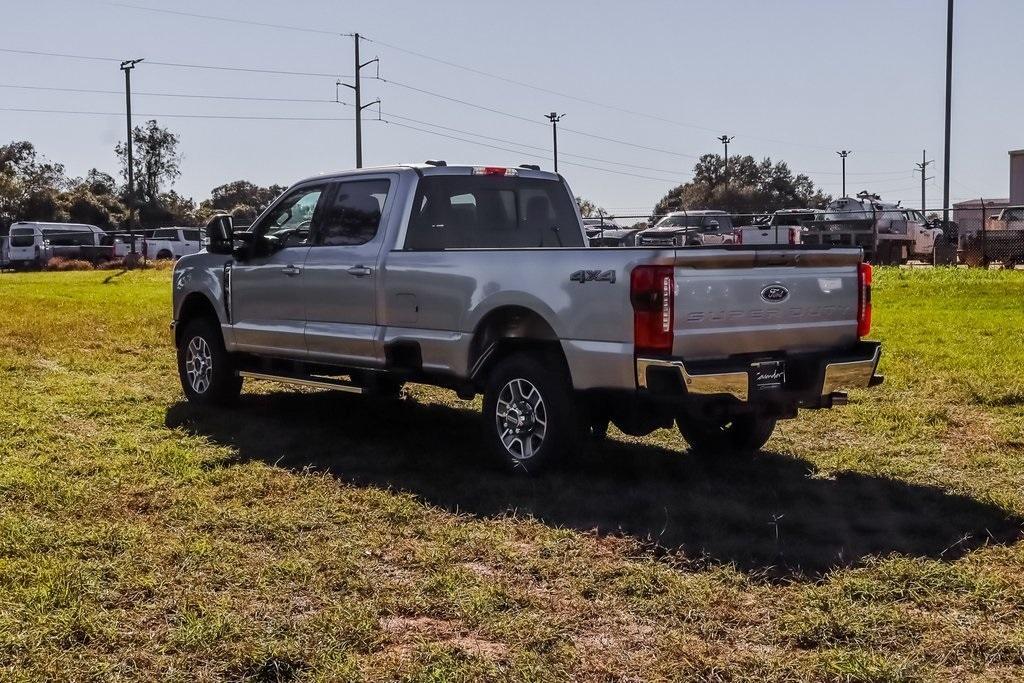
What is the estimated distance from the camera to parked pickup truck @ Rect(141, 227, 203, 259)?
4466 cm

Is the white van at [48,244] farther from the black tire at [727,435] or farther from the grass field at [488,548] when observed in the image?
the black tire at [727,435]

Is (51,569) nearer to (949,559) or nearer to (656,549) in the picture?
(656,549)

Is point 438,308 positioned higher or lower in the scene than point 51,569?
higher

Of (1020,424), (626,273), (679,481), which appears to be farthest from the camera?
(1020,424)

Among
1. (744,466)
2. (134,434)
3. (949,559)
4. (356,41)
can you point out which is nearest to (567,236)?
(744,466)

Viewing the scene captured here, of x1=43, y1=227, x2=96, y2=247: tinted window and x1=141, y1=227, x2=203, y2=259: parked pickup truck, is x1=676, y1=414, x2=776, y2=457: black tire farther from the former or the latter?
x1=43, y1=227, x2=96, y2=247: tinted window

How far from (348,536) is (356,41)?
5480cm

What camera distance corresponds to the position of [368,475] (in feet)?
24.6

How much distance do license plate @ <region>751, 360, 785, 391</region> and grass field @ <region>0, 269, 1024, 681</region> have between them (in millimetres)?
619

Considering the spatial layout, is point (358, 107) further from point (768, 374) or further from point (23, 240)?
point (768, 374)

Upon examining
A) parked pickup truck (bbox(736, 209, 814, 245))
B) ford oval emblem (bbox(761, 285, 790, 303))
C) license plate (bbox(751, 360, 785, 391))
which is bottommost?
license plate (bbox(751, 360, 785, 391))

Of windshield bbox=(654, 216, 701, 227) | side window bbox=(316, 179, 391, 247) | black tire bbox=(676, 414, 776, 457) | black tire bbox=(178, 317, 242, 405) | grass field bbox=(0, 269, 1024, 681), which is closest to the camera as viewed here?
grass field bbox=(0, 269, 1024, 681)

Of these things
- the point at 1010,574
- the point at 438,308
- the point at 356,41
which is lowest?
the point at 1010,574

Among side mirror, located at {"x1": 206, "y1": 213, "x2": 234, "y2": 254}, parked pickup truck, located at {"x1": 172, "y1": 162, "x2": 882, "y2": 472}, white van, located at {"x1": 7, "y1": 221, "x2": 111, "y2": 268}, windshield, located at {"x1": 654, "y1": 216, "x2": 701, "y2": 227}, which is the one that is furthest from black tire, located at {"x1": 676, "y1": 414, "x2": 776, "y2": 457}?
white van, located at {"x1": 7, "y1": 221, "x2": 111, "y2": 268}
